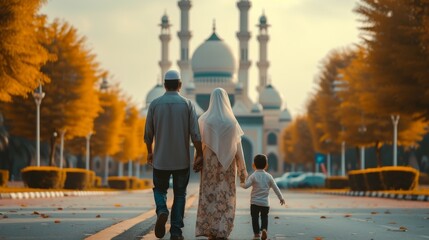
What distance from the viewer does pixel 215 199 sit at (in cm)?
1252

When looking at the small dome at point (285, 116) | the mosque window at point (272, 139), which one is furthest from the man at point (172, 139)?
the small dome at point (285, 116)

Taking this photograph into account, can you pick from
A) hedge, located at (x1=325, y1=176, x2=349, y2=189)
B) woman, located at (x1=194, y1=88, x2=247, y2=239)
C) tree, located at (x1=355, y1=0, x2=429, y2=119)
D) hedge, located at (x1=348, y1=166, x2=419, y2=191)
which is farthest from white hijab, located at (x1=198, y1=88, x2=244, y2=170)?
hedge, located at (x1=325, y1=176, x2=349, y2=189)

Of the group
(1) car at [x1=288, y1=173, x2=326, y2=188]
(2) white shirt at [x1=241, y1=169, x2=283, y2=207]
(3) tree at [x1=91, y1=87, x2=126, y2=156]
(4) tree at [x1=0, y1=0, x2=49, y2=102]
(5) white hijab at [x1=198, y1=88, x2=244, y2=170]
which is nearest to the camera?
(5) white hijab at [x1=198, y1=88, x2=244, y2=170]

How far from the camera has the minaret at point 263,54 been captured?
155 metres

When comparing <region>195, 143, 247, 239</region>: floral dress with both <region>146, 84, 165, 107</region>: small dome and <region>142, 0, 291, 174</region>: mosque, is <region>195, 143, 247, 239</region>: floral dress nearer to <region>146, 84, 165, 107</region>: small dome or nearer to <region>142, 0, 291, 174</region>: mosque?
<region>142, 0, 291, 174</region>: mosque

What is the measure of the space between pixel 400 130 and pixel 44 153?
2570 centimetres

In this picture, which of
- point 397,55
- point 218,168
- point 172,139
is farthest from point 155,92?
point 172,139

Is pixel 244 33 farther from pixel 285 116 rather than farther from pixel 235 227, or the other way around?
pixel 235 227

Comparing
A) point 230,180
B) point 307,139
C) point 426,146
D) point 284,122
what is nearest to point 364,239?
point 230,180

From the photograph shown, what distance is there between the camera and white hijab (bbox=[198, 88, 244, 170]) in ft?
41.5

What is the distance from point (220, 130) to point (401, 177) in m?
28.8

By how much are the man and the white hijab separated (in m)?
0.25

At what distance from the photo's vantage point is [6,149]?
6488cm

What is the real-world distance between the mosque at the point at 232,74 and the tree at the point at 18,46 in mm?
111158
